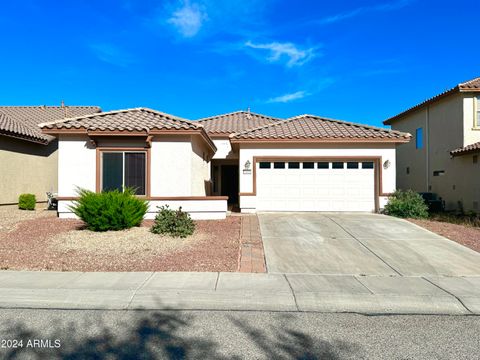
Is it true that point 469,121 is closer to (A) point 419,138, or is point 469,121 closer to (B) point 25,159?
(A) point 419,138

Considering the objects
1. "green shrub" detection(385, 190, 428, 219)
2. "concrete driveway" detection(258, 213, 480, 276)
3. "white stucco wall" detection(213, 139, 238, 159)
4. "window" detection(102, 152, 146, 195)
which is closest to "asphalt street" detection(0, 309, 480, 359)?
"concrete driveway" detection(258, 213, 480, 276)

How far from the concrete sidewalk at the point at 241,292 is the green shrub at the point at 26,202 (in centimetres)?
1052

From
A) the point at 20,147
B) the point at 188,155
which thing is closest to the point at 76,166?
the point at 188,155

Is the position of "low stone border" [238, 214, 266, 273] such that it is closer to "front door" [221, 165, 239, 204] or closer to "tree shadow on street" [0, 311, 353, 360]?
"tree shadow on street" [0, 311, 353, 360]

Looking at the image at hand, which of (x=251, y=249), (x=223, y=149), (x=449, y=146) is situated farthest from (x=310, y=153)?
(x=449, y=146)

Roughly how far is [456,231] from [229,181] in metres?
13.0

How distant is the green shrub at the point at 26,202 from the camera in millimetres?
15812

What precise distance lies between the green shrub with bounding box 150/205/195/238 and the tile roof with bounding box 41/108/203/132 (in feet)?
12.6

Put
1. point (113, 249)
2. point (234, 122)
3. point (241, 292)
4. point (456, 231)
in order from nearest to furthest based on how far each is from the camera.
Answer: point (241, 292)
point (113, 249)
point (456, 231)
point (234, 122)

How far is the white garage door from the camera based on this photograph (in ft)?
47.6

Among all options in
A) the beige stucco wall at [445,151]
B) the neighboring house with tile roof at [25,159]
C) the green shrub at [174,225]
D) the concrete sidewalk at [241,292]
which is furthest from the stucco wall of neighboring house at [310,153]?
the neighboring house with tile roof at [25,159]

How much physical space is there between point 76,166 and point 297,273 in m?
9.60

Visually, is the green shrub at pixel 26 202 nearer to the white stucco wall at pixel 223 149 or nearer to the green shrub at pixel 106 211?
the green shrub at pixel 106 211

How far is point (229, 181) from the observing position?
2167 centimetres
